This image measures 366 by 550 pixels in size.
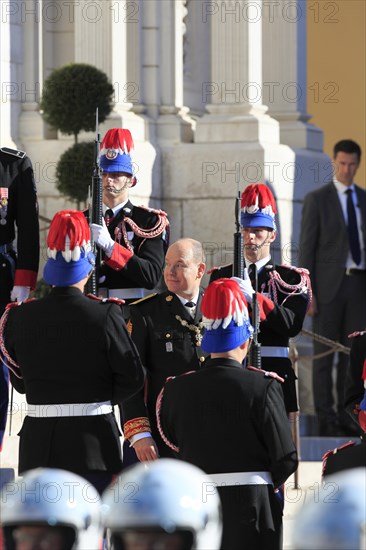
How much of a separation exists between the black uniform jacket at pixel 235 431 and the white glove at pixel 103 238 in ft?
5.68

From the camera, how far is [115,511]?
3.43 meters

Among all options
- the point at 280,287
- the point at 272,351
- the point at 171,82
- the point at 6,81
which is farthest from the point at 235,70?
the point at 272,351

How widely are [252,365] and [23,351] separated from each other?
1.02 m

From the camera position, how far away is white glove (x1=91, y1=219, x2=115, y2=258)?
7.61m

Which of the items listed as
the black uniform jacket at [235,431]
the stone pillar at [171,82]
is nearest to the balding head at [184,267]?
the black uniform jacket at [235,431]

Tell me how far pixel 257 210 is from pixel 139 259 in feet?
1.92

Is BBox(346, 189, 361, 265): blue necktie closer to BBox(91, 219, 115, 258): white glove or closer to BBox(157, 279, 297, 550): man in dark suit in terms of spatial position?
BBox(91, 219, 115, 258): white glove

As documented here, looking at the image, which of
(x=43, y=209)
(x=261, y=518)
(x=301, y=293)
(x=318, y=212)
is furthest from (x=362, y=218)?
(x=261, y=518)

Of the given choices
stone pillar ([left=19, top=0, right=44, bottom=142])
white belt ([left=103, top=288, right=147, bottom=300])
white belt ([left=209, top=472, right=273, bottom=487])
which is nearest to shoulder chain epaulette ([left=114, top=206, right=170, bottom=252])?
white belt ([left=103, top=288, right=147, bottom=300])

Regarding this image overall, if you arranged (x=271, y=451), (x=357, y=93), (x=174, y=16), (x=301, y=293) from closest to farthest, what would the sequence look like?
1. (x=271, y=451)
2. (x=301, y=293)
3. (x=174, y=16)
4. (x=357, y=93)

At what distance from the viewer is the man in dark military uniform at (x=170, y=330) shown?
7.16 m

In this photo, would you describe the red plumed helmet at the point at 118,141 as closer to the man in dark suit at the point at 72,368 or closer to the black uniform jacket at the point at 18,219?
the black uniform jacket at the point at 18,219

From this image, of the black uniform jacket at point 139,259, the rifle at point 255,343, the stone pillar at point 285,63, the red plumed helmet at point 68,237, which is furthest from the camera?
the stone pillar at point 285,63

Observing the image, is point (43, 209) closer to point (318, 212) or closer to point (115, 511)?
point (318, 212)
